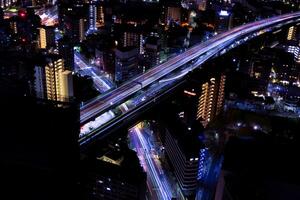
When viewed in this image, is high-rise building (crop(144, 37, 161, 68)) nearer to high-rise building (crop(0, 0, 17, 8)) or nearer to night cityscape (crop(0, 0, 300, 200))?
night cityscape (crop(0, 0, 300, 200))

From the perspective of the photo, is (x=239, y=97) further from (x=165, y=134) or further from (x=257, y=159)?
(x=257, y=159)

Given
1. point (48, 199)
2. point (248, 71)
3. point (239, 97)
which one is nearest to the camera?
point (48, 199)

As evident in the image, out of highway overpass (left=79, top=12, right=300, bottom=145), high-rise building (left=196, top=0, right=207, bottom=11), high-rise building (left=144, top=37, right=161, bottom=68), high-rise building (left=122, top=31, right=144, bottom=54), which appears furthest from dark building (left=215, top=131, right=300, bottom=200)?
high-rise building (left=196, top=0, right=207, bottom=11)

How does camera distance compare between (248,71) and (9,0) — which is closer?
(248,71)

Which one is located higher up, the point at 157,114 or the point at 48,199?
the point at 48,199

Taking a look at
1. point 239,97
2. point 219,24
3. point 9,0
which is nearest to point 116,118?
point 239,97
